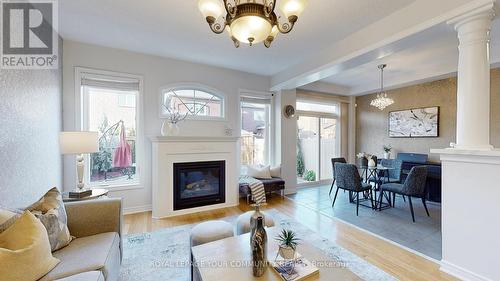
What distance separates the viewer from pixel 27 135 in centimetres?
204

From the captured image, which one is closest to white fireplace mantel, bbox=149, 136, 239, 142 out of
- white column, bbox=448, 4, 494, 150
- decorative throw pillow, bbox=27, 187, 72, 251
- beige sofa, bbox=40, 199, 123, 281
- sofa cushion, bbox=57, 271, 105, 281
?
beige sofa, bbox=40, 199, 123, 281

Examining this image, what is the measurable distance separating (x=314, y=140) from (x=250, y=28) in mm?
4757

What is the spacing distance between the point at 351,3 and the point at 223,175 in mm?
3163

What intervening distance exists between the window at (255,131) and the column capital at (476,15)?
3.35 metres

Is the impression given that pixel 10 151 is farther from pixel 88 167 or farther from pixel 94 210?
pixel 88 167

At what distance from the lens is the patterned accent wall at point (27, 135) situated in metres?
1.71

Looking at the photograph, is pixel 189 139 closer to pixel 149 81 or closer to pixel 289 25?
pixel 149 81

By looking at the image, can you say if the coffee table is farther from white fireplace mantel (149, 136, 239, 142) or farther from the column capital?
the column capital

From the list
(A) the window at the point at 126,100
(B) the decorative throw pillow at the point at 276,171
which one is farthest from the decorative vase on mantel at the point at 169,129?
(B) the decorative throw pillow at the point at 276,171

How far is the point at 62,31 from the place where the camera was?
2.88 meters

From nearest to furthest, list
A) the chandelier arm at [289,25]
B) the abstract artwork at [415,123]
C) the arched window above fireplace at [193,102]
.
Result: the chandelier arm at [289,25], the arched window above fireplace at [193,102], the abstract artwork at [415,123]

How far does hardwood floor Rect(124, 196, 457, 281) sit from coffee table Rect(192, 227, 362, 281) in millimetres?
1110

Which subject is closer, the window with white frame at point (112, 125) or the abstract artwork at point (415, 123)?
the window with white frame at point (112, 125)

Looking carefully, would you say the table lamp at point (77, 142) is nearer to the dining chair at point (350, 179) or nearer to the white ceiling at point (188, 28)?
the white ceiling at point (188, 28)
